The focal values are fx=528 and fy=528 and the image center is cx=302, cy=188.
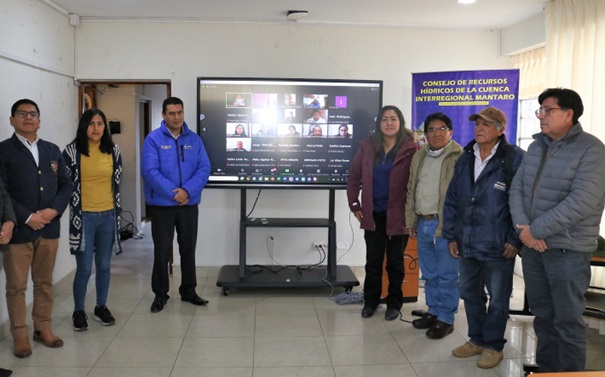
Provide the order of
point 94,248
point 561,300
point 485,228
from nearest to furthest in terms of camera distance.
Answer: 1. point 561,300
2. point 485,228
3. point 94,248

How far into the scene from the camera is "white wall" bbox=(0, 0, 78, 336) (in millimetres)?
3781

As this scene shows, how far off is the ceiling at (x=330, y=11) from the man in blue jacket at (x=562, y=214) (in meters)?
2.11

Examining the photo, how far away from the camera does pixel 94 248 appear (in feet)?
12.4

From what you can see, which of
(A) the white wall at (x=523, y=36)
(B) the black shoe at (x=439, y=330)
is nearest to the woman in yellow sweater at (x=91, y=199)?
(B) the black shoe at (x=439, y=330)

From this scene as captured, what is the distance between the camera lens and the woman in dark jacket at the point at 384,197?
3.88 metres

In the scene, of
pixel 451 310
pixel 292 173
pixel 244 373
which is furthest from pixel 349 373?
pixel 292 173

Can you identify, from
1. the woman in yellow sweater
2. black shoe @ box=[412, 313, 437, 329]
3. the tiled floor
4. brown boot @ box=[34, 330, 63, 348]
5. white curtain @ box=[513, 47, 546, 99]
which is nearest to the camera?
the tiled floor

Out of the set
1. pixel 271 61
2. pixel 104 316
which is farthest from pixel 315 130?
pixel 104 316

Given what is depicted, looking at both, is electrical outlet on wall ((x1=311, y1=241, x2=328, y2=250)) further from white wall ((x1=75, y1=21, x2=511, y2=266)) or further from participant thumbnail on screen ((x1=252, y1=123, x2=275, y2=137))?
participant thumbnail on screen ((x1=252, y1=123, x2=275, y2=137))

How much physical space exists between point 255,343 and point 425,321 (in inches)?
49.4

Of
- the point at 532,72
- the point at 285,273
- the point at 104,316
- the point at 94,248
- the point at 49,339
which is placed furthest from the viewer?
the point at 532,72

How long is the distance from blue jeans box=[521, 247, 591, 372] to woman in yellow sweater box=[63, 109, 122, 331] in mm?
2754

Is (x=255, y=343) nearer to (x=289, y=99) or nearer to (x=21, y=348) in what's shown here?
(x=21, y=348)

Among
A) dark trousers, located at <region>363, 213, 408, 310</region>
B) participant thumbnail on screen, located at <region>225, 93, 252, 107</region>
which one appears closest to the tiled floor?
dark trousers, located at <region>363, 213, 408, 310</region>
